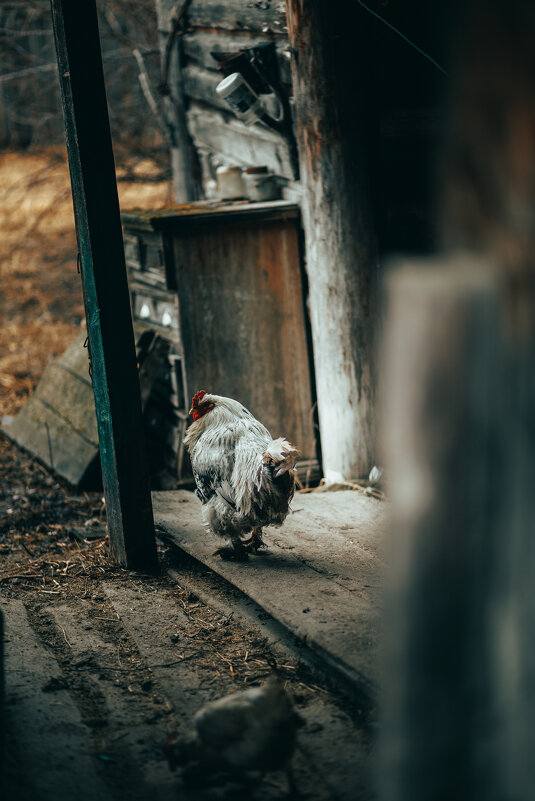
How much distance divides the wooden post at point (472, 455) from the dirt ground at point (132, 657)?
976mm

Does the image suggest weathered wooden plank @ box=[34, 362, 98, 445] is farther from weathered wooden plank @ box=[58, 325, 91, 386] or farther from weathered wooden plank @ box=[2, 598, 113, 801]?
weathered wooden plank @ box=[2, 598, 113, 801]

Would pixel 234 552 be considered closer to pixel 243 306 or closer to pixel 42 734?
pixel 42 734

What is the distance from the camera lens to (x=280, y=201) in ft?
18.5

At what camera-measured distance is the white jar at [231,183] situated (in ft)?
19.7

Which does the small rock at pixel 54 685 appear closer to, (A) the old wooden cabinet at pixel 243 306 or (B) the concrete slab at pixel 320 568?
(B) the concrete slab at pixel 320 568

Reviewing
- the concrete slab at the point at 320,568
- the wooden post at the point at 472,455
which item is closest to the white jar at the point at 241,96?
the concrete slab at the point at 320,568

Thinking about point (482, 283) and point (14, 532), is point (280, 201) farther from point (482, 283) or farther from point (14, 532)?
point (482, 283)

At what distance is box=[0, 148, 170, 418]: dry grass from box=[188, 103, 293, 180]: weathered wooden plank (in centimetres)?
239

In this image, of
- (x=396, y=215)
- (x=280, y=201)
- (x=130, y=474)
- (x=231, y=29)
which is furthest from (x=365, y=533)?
(x=231, y=29)

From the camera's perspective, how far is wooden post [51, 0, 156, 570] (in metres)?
3.67

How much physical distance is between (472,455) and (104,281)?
8.81 feet

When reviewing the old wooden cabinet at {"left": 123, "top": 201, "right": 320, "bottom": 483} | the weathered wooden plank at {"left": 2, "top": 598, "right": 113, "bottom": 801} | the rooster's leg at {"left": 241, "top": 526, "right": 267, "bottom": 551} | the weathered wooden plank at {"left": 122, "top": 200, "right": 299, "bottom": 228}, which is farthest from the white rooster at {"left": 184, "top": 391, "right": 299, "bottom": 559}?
the weathered wooden plank at {"left": 122, "top": 200, "right": 299, "bottom": 228}

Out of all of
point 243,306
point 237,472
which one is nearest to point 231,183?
point 243,306

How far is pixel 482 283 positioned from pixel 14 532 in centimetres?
430
